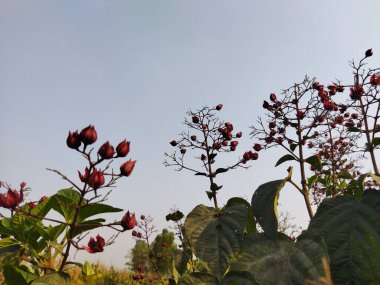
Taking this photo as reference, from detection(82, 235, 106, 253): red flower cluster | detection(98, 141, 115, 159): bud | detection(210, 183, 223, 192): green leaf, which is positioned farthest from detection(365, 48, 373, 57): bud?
detection(82, 235, 106, 253): red flower cluster

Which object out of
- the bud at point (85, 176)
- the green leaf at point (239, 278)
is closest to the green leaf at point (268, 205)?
the green leaf at point (239, 278)

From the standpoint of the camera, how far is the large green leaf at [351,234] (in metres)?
1.41

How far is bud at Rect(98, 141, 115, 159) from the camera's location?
1.53m

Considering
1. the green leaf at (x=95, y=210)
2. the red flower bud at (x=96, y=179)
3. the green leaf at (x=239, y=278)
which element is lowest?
the green leaf at (x=239, y=278)

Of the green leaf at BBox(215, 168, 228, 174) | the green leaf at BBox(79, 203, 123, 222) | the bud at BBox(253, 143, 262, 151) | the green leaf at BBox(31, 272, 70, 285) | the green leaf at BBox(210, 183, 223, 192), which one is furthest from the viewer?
the bud at BBox(253, 143, 262, 151)

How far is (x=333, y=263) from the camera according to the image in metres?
1.47

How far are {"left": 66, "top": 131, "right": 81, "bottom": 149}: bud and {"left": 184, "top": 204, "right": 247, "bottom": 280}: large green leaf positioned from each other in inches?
24.5

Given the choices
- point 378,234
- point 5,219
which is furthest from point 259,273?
point 5,219

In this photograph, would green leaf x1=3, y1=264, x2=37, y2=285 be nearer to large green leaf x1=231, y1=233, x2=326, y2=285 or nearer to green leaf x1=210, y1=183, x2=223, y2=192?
large green leaf x1=231, y1=233, x2=326, y2=285

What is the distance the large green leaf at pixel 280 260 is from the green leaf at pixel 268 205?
6 cm

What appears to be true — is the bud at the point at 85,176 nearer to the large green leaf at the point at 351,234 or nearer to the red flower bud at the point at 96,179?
the red flower bud at the point at 96,179

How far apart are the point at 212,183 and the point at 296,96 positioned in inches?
36.2

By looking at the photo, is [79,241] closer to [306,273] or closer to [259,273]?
[259,273]

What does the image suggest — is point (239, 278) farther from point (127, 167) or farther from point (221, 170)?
point (221, 170)
